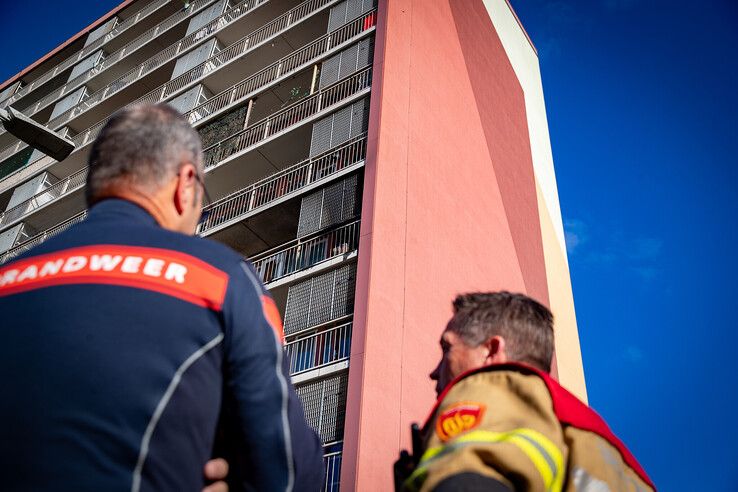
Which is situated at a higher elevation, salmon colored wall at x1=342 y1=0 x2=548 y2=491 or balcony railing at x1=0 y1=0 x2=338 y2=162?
balcony railing at x1=0 y1=0 x2=338 y2=162

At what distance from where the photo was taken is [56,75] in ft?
103

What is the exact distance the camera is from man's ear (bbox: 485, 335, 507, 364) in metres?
2.07

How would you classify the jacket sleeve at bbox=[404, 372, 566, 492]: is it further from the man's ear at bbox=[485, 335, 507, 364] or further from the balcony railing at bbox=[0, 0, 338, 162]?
the balcony railing at bbox=[0, 0, 338, 162]

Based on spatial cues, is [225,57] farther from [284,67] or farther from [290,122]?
[290,122]

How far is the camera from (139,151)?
166cm

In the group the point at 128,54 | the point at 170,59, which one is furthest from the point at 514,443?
the point at 128,54

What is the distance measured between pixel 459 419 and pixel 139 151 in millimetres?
1101

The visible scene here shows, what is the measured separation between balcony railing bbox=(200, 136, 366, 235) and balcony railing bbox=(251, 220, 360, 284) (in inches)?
64.6

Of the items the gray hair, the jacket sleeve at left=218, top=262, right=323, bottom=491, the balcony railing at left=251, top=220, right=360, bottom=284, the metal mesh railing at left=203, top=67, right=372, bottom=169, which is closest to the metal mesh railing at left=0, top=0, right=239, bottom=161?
the metal mesh railing at left=203, top=67, right=372, bottom=169

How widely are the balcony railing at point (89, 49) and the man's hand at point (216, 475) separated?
28135 millimetres

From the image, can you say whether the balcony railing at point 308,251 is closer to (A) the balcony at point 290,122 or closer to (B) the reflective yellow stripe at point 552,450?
(A) the balcony at point 290,122

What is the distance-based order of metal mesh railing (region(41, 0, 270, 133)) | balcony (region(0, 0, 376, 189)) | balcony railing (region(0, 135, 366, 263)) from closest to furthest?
balcony railing (region(0, 135, 366, 263))
balcony (region(0, 0, 376, 189))
metal mesh railing (region(41, 0, 270, 133))

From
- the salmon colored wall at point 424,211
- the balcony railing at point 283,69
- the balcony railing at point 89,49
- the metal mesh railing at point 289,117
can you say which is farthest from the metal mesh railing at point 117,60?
the salmon colored wall at point 424,211

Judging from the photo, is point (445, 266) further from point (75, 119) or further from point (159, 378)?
point (75, 119)
